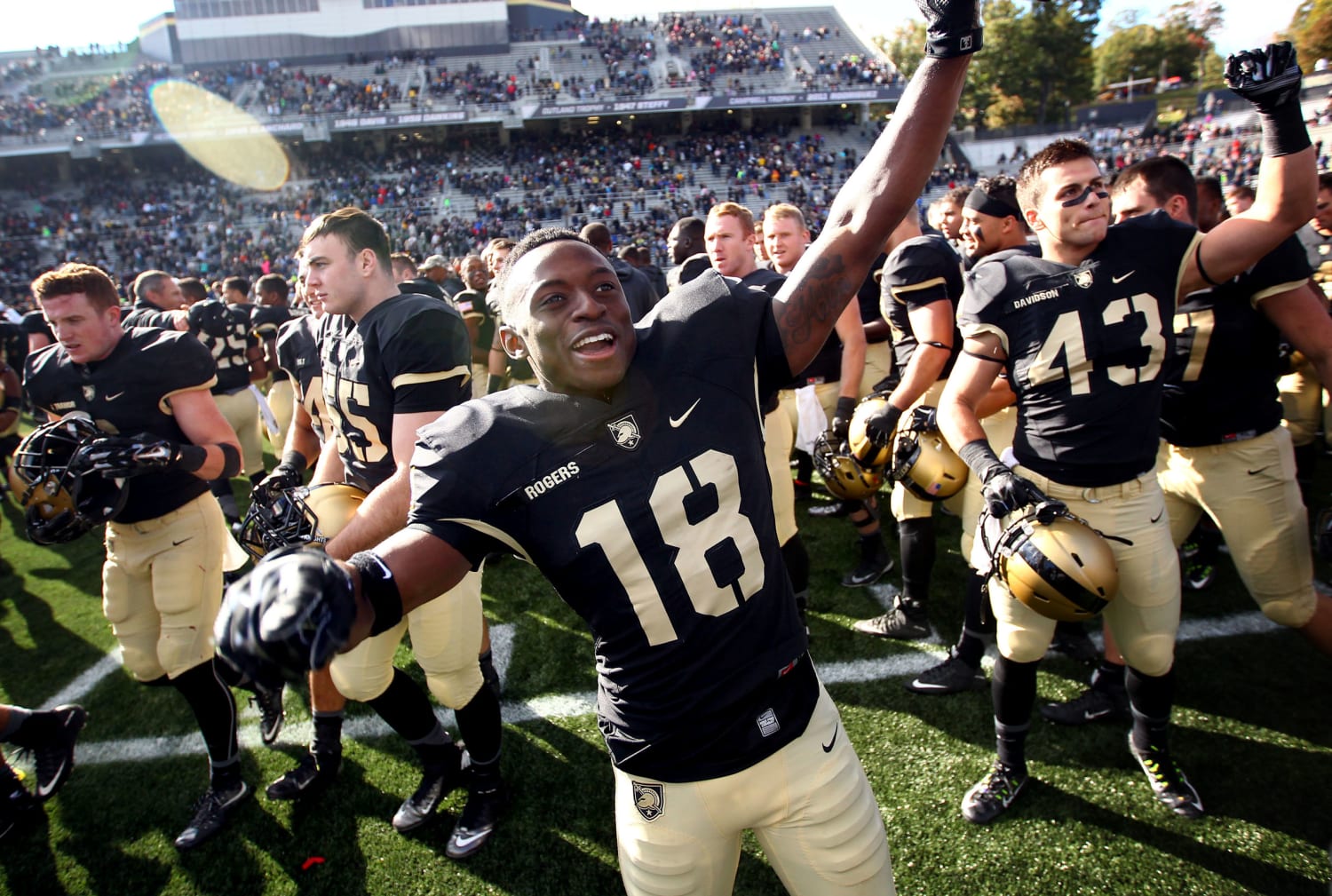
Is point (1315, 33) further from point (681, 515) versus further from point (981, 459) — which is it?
point (681, 515)

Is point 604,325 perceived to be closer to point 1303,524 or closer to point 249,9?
point 1303,524

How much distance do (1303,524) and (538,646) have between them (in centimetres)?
398

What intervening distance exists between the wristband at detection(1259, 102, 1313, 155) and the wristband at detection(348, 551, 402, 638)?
3055 mm

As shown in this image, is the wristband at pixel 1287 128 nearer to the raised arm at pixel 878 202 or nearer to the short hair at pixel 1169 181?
the short hair at pixel 1169 181

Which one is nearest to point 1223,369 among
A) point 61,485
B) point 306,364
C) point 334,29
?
point 306,364

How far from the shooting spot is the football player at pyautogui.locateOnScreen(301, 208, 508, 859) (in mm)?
2730

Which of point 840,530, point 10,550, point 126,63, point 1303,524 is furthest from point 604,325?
point 126,63

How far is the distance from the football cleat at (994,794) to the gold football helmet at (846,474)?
1.55 metres

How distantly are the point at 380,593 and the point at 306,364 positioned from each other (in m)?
2.51

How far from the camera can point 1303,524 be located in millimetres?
3160

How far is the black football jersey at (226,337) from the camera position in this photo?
7219mm

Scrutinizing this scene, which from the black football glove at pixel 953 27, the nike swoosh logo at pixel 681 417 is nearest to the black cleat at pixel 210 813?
the nike swoosh logo at pixel 681 417

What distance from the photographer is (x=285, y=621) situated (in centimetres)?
128

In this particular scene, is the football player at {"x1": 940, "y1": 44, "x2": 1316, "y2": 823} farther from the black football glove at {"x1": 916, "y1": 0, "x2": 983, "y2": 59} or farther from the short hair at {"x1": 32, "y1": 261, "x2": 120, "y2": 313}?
the short hair at {"x1": 32, "y1": 261, "x2": 120, "y2": 313}
